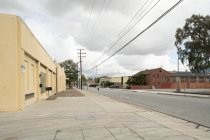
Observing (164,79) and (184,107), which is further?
(164,79)

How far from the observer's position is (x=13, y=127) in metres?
13.6

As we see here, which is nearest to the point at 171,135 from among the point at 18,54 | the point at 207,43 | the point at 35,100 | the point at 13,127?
the point at 13,127

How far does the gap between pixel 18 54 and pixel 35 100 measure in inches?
431

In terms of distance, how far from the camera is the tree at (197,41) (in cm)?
6519

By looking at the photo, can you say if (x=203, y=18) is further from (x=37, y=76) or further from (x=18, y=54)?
(x=18, y=54)

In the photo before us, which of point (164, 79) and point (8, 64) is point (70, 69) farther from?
point (8, 64)

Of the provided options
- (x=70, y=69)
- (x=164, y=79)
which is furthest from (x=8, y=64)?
(x=70, y=69)

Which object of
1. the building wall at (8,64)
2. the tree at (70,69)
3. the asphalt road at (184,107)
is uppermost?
the tree at (70,69)

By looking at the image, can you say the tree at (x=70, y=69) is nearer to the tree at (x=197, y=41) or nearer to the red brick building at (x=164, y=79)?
the red brick building at (x=164, y=79)

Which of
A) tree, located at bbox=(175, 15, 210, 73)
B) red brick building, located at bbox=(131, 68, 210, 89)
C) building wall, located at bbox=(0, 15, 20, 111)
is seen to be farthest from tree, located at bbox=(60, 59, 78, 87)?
building wall, located at bbox=(0, 15, 20, 111)

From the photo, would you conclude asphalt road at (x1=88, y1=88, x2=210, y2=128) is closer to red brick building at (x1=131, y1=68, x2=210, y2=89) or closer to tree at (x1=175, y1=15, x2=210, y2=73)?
tree at (x1=175, y1=15, x2=210, y2=73)

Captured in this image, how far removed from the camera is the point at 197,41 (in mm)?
66312

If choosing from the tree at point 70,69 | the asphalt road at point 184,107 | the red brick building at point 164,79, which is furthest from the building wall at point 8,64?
the tree at point 70,69

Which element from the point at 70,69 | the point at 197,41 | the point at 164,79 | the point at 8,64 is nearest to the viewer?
the point at 8,64
